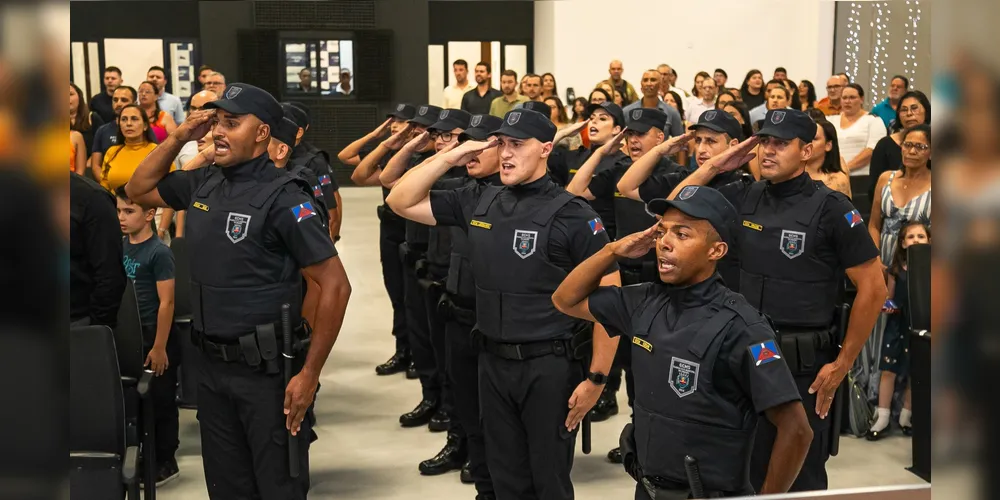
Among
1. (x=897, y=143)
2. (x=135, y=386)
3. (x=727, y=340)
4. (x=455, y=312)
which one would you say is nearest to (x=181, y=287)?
(x=135, y=386)

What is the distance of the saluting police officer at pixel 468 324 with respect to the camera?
435cm

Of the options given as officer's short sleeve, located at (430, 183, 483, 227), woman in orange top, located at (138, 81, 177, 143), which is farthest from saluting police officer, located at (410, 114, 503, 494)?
woman in orange top, located at (138, 81, 177, 143)

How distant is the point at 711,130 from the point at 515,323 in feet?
5.71

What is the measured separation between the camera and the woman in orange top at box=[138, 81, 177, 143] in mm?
8328

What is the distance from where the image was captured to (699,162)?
5.02m

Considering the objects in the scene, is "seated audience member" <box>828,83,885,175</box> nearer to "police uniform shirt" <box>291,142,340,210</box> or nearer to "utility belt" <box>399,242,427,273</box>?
"utility belt" <box>399,242,427,273</box>

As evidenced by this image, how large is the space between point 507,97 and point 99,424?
8474 mm

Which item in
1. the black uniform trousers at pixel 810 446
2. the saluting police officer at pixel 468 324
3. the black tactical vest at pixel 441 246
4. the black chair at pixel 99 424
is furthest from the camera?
the black tactical vest at pixel 441 246

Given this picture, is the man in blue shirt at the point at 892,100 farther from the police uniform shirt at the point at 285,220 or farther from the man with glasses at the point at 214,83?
the police uniform shirt at the point at 285,220

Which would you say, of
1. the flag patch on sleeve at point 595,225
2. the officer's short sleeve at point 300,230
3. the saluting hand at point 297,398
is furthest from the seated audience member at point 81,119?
the flag patch on sleeve at point 595,225

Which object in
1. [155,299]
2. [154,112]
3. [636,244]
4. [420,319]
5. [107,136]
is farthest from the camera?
[154,112]

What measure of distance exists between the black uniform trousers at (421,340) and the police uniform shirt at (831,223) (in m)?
2.29

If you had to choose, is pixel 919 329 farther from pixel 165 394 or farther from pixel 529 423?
pixel 165 394

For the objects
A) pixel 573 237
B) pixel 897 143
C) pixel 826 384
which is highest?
pixel 897 143
